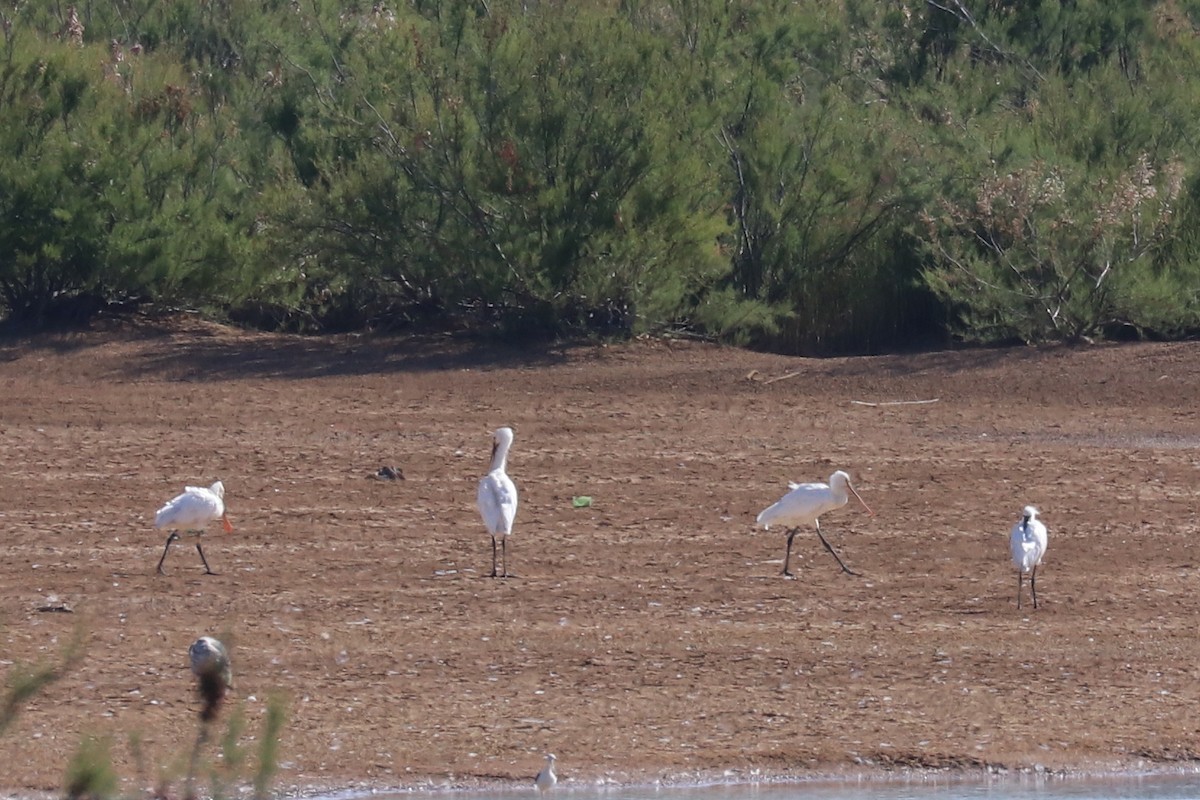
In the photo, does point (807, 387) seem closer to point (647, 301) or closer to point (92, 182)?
point (647, 301)

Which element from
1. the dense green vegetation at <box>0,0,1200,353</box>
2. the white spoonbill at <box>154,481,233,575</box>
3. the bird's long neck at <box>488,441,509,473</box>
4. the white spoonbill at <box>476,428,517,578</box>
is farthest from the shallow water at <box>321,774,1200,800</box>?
the dense green vegetation at <box>0,0,1200,353</box>

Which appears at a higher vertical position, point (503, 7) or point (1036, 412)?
point (503, 7)

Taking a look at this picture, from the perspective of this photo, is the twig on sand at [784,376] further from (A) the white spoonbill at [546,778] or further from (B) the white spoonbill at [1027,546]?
(A) the white spoonbill at [546,778]

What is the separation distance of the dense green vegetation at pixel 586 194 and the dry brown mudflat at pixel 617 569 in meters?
1.35

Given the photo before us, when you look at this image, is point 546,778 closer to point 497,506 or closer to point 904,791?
point 904,791

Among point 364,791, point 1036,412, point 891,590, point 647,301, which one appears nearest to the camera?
point 364,791

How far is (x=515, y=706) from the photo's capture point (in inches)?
344

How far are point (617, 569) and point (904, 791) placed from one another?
3.43 m

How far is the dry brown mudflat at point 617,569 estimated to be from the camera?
8.49 metres

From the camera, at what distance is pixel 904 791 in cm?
806

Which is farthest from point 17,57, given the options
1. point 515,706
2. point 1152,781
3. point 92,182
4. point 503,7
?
point 1152,781

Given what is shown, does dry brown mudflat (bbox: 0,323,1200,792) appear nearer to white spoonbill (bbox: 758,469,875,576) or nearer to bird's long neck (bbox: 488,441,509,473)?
white spoonbill (bbox: 758,469,875,576)

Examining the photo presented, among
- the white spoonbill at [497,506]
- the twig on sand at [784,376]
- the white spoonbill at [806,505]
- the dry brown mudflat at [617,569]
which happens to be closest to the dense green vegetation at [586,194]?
the dry brown mudflat at [617,569]

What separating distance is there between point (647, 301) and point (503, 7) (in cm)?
389
